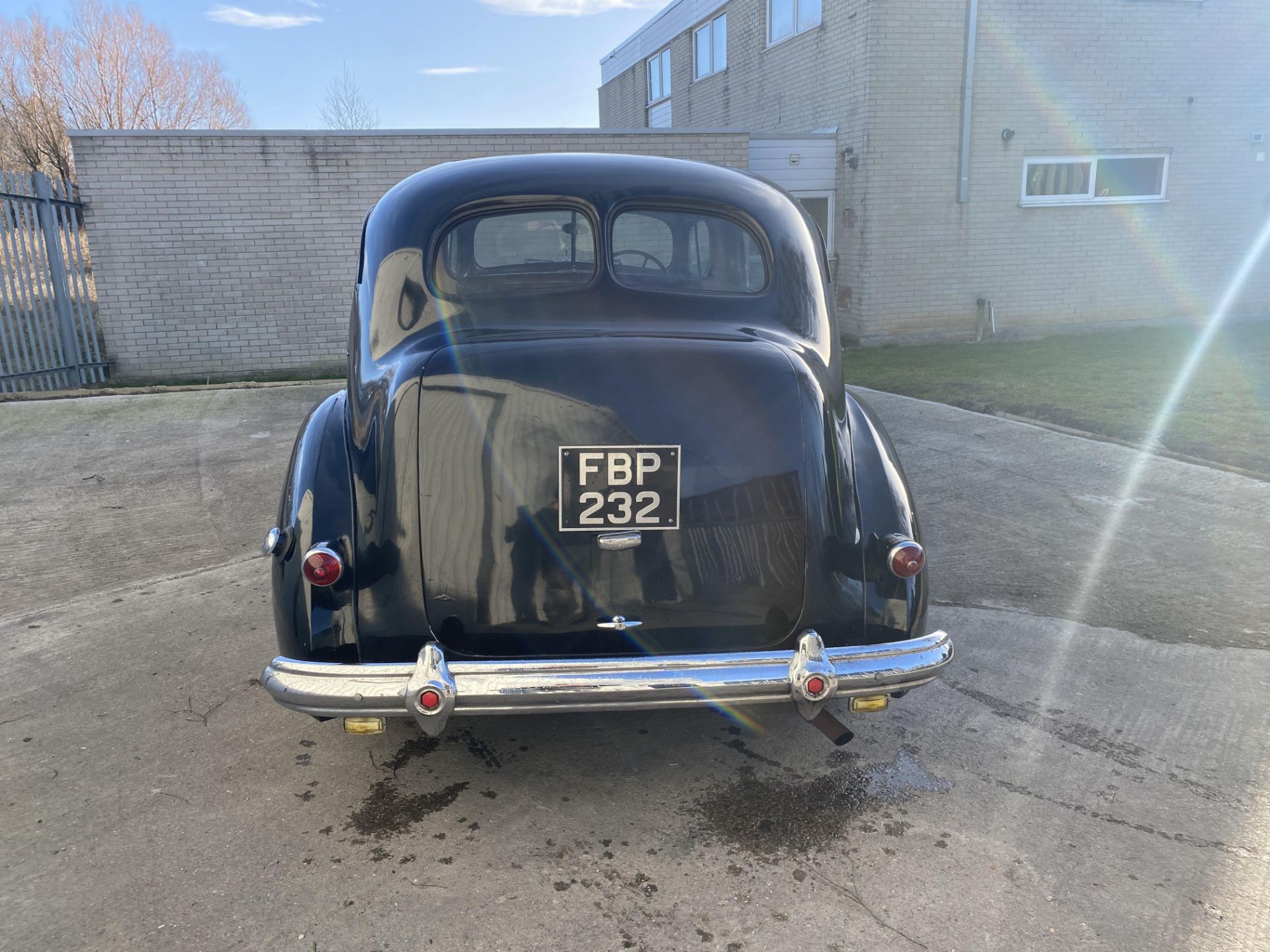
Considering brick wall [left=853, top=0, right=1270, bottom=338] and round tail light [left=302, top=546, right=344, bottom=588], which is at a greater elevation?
brick wall [left=853, top=0, right=1270, bottom=338]

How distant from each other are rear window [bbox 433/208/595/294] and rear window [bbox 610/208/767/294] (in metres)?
0.15

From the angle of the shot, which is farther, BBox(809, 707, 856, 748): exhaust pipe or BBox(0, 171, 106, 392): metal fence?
BBox(0, 171, 106, 392): metal fence

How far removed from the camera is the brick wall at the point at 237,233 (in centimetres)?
1100

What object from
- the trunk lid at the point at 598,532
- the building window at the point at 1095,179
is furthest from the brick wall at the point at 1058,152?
the trunk lid at the point at 598,532

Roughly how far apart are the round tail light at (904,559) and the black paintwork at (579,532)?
0.05 meters

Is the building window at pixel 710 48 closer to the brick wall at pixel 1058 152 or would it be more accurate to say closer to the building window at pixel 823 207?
the building window at pixel 823 207

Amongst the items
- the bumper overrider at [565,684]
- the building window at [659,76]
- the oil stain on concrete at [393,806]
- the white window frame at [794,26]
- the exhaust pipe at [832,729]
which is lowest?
the oil stain on concrete at [393,806]

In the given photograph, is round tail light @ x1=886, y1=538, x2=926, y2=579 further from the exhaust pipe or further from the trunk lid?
the exhaust pipe

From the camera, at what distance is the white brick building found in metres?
12.7

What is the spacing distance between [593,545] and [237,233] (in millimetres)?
10552

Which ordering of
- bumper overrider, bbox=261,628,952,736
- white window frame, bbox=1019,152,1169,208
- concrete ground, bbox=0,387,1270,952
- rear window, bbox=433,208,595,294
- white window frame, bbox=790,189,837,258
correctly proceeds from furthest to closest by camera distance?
1. white window frame, bbox=790,189,837,258
2. white window frame, bbox=1019,152,1169,208
3. rear window, bbox=433,208,595,294
4. bumper overrider, bbox=261,628,952,736
5. concrete ground, bbox=0,387,1270,952

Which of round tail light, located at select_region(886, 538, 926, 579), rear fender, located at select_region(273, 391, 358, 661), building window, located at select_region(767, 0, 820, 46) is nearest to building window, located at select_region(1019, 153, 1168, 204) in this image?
building window, located at select_region(767, 0, 820, 46)

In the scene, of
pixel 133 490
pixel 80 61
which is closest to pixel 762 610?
pixel 133 490

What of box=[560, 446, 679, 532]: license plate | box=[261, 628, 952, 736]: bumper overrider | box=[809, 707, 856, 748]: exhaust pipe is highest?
box=[560, 446, 679, 532]: license plate
